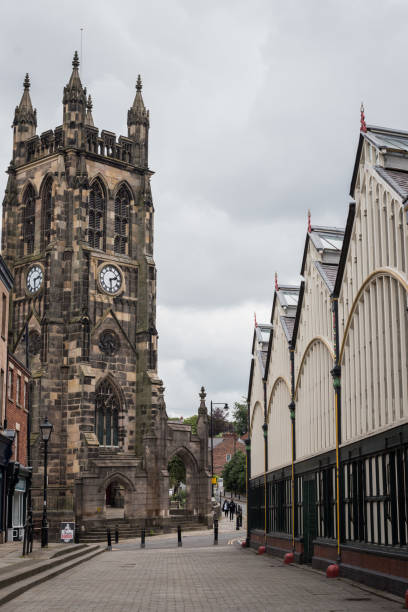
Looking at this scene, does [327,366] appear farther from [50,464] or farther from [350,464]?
[50,464]

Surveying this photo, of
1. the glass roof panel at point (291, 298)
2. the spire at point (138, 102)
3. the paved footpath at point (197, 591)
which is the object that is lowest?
the paved footpath at point (197, 591)

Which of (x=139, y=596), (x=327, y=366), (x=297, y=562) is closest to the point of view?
(x=139, y=596)

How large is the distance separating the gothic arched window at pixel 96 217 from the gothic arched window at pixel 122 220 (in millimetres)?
1336

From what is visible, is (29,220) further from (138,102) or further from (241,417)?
(241,417)

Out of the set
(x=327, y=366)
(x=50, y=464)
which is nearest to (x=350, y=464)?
(x=327, y=366)

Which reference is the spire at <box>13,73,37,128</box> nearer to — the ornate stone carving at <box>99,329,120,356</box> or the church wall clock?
the church wall clock

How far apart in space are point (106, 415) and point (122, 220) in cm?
1509

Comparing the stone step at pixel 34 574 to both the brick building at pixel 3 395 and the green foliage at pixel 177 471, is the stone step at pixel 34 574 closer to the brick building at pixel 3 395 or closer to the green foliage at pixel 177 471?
the brick building at pixel 3 395

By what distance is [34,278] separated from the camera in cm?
6341

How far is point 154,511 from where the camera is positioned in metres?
59.7

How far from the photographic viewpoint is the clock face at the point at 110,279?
63.4 m

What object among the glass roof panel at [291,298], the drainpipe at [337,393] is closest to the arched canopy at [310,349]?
the drainpipe at [337,393]

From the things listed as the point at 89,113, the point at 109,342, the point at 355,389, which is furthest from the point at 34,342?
the point at 355,389

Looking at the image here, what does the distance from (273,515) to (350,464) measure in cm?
1268
